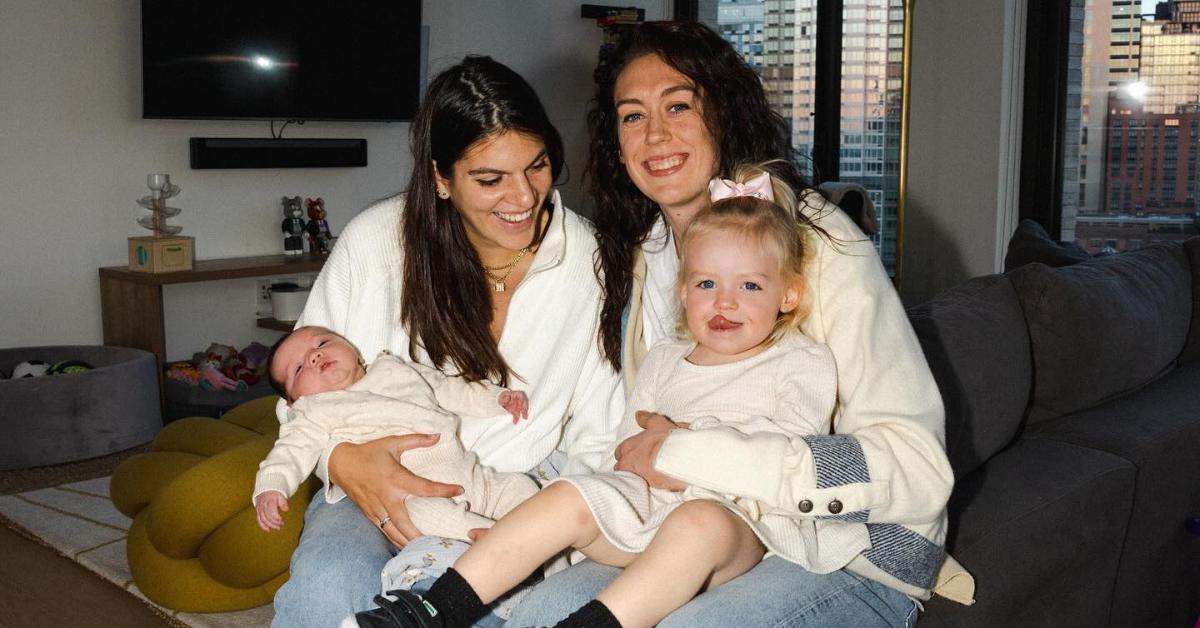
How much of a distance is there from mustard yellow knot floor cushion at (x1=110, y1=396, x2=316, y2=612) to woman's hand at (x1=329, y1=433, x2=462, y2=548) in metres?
0.45

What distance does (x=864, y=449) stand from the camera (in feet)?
4.76

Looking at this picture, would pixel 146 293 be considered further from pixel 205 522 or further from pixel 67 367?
pixel 205 522

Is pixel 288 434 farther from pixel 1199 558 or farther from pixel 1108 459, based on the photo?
pixel 1199 558

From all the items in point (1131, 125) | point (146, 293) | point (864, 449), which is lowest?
point (146, 293)

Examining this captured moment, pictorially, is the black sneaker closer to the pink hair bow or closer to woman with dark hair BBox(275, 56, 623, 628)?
woman with dark hair BBox(275, 56, 623, 628)

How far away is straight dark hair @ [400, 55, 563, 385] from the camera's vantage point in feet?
6.18

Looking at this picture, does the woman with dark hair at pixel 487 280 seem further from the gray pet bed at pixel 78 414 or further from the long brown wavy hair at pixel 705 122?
the gray pet bed at pixel 78 414

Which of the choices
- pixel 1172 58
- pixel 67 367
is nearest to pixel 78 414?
pixel 67 367

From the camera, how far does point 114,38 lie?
4.60 meters

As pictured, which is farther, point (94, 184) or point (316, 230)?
point (316, 230)

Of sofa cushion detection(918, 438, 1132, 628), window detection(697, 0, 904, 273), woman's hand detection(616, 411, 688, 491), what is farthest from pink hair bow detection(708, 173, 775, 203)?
window detection(697, 0, 904, 273)

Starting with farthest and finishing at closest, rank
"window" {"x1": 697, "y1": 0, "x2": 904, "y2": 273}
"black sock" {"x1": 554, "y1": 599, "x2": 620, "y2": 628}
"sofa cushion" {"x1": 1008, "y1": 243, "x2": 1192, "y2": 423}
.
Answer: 1. "window" {"x1": 697, "y1": 0, "x2": 904, "y2": 273}
2. "sofa cushion" {"x1": 1008, "y1": 243, "x2": 1192, "y2": 423}
3. "black sock" {"x1": 554, "y1": 599, "x2": 620, "y2": 628}

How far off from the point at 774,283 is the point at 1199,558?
1373 millimetres

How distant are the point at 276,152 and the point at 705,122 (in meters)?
3.55
